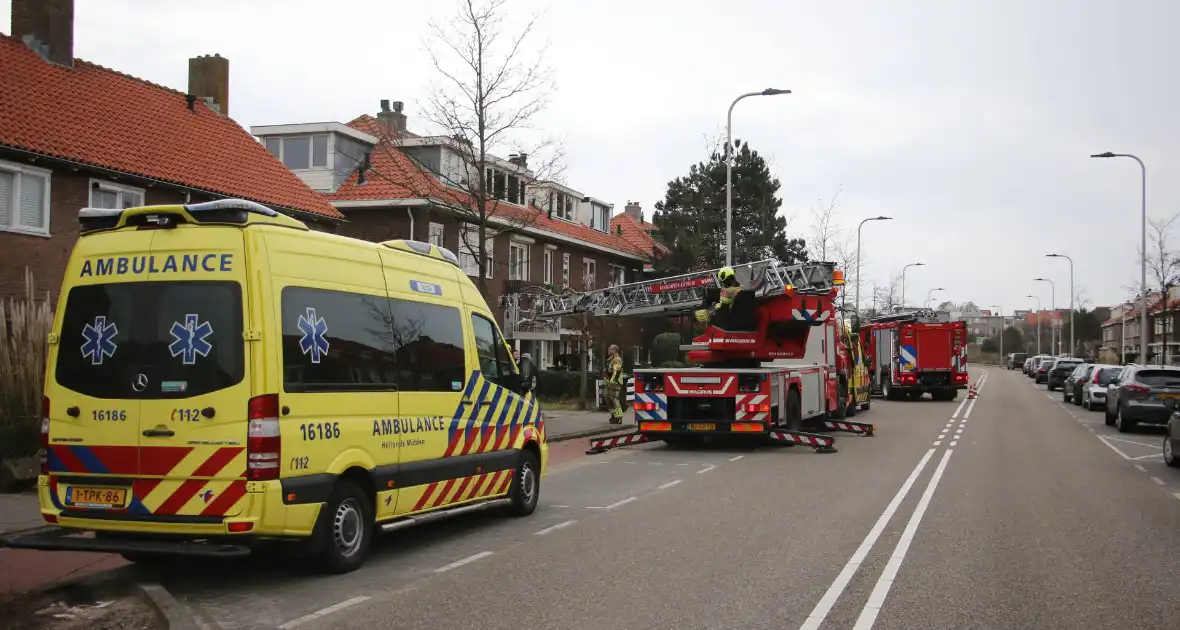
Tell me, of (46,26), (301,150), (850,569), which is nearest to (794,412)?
(850,569)

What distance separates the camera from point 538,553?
870cm

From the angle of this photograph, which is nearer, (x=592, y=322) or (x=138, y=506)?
(x=138, y=506)

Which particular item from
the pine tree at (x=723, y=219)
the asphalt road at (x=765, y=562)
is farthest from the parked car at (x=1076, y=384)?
the asphalt road at (x=765, y=562)

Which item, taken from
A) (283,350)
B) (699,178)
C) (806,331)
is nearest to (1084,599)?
(283,350)

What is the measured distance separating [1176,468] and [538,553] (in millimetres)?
12420

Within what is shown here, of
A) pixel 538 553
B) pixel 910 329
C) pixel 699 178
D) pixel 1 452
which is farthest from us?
pixel 699 178

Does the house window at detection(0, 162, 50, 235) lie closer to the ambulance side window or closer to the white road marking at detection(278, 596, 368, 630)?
the ambulance side window

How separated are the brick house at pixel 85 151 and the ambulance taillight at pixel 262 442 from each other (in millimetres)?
13173

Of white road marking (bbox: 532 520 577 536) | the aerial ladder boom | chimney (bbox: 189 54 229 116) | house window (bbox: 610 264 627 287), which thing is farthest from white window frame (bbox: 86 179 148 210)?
house window (bbox: 610 264 627 287)

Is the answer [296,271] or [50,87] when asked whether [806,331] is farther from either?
[50,87]

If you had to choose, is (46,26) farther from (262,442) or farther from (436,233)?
(262,442)

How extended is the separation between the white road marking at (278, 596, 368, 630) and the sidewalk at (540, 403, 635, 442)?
1330 cm

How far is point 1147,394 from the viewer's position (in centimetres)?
2336

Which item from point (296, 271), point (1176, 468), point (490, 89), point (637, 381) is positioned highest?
point (490, 89)
